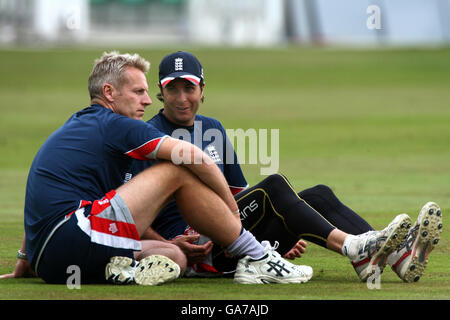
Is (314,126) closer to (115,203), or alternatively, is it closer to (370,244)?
(370,244)

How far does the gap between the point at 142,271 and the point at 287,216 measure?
1138mm

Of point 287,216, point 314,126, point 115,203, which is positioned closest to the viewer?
point 115,203

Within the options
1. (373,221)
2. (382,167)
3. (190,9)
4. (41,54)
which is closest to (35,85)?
(41,54)

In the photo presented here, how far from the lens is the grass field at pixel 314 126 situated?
6082 millimetres

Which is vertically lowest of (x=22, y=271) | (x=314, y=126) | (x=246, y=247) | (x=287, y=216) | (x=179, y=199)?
(x=314, y=126)

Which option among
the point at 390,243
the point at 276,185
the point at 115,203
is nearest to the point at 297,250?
the point at 276,185

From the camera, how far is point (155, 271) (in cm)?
601

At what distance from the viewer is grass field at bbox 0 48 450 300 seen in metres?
6.08

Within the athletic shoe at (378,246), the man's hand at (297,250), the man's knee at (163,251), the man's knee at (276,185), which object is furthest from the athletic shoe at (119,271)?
the athletic shoe at (378,246)

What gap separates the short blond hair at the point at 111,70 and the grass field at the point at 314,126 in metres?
1.38

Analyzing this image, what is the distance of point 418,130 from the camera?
75.4 feet

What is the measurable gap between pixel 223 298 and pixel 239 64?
43.7m

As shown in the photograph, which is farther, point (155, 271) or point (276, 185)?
point (276, 185)
